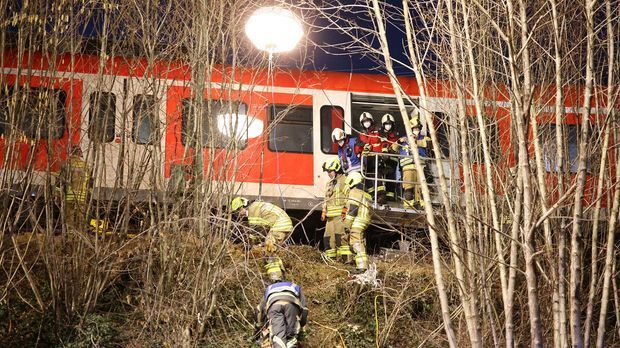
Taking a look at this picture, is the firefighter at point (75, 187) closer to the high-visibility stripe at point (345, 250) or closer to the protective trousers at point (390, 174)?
the high-visibility stripe at point (345, 250)

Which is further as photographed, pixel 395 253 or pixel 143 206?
pixel 395 253

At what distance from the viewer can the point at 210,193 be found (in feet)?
27.8

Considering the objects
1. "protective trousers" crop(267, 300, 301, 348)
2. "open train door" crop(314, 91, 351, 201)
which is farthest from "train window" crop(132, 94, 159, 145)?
"open train door" crop(314, 91, 351, 201)

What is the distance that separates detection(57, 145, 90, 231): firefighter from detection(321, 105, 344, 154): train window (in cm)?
469

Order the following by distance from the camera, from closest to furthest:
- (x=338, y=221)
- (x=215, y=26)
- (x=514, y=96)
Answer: (x=514, y=96)
(x=215, y=26)
(x=338, y=221)

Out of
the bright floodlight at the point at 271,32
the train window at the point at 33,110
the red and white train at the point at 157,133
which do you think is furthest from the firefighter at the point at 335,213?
the train window at the point at 33,110

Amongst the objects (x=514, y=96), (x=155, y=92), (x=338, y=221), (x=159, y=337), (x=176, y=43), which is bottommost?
(x=159, y=337)

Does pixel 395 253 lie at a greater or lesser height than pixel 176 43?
lesser

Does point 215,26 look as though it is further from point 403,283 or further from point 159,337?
point 403,283

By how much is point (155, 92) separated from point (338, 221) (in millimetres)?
3758

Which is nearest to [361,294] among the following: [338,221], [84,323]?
[338,221]

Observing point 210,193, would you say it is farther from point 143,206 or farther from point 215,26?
point 215,26

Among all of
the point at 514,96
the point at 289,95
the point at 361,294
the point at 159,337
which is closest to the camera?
the point at 514,96

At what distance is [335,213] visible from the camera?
11461mm
